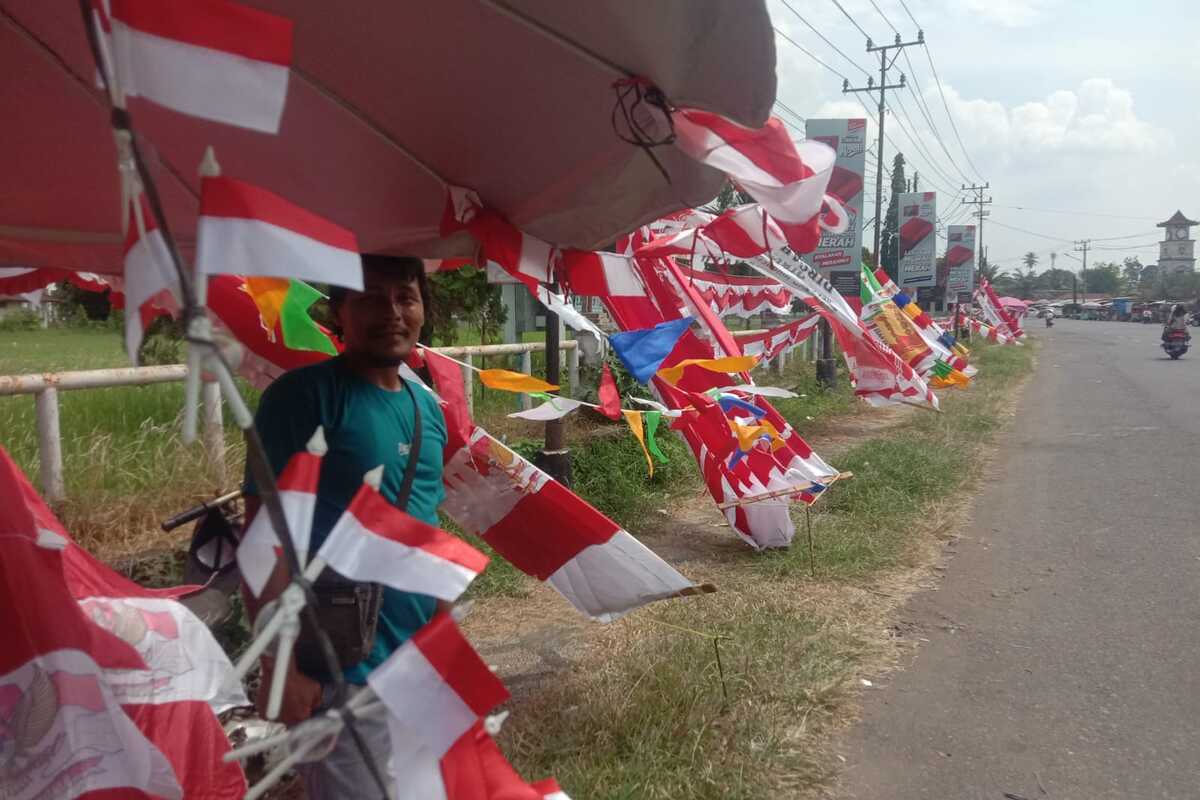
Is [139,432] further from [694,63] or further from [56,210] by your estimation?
A: [694,63]

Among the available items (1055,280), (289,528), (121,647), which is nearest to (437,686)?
(289,528)

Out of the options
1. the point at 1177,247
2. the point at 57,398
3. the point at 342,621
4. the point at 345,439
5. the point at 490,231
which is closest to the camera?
the point at 342,621

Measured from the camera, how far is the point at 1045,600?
4656 mm

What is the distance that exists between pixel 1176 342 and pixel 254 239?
27.0 m

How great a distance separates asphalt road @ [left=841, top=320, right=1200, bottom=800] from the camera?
2951 millimetres

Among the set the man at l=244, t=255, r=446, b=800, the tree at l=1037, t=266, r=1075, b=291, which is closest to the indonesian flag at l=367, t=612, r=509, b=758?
the man at l=244, t=255, r=446, b=800

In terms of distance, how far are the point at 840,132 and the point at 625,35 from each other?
11.3 m

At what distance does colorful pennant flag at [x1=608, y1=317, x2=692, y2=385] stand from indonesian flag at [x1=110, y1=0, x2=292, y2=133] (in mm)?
2925

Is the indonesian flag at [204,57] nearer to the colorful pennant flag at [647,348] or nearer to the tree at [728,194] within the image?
the tree at [728,194]

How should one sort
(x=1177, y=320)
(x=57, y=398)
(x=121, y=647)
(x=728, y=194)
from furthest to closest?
1. (x=1177, y=320)
2. (x=728, y=194)
3. (x=57, y=398)
4. (x=121, y=647)

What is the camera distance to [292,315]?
320cm

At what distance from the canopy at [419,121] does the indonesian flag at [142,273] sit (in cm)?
56

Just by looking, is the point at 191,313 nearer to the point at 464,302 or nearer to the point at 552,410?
the point at 552,410

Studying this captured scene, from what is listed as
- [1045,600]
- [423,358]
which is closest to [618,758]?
[423,358]
